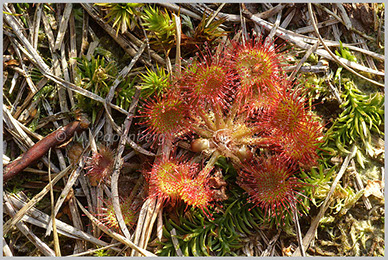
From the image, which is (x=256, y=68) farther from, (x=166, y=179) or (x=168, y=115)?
(x=166, y=179)

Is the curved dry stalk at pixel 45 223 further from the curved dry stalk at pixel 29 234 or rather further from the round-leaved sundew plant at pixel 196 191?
the round-leaved sundew plant at pixel 196 191

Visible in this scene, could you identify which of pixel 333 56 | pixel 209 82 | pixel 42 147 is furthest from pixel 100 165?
pixel 333 56

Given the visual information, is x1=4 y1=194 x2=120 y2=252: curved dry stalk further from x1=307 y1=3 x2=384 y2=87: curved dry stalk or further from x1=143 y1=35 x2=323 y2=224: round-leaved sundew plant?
x1=307 y1=3 x2=384 y2=87: curved dry stalk

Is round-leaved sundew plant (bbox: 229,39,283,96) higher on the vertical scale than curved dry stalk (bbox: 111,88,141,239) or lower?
higher

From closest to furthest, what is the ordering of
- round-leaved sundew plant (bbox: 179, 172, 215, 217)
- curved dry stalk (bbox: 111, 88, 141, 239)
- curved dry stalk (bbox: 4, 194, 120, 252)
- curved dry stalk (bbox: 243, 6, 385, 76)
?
1. round-leaved sundew plant (bbox: 179, 172, 215, 217)
2. curved dry stalk (bbox: 111, 88, 141, 239)
3. curved dry stalk (bbox: 4, 194, 120, 252)
4. curved dry stalk (bbox: 243, 6, 385, 76)

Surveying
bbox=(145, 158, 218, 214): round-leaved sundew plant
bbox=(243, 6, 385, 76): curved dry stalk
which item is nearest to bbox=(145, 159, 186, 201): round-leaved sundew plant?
bbox=(145, 158, 218, 214): round-leaved sundew plant

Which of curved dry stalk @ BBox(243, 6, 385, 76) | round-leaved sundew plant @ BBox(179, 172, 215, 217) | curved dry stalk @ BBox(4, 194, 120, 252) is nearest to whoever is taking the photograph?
round-leaved sundew plant @ BBox(179, 172, 215, 217)
